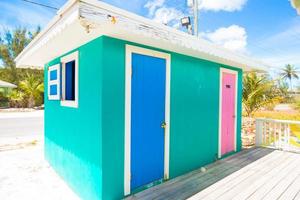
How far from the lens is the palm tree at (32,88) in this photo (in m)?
19.4

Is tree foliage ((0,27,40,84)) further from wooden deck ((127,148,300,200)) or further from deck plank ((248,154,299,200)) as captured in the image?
deck plank ((248,154,299,200))

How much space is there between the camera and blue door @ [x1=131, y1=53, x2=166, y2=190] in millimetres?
3121

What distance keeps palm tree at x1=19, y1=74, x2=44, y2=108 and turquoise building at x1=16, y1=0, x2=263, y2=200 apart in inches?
681

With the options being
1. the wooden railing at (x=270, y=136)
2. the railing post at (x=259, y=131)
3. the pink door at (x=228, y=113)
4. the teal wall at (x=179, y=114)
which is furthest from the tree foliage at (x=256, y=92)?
the pink door at (x=228, y=113)

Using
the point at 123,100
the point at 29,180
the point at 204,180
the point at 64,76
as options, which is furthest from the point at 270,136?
the point at 29,180

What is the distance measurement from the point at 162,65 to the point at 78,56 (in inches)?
57.6

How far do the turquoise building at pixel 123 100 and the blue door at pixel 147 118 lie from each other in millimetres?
16

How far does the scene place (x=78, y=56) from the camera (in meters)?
3.28

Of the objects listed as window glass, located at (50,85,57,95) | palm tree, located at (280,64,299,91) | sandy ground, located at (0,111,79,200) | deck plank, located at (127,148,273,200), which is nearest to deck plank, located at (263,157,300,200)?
deck plank, located at (127,148,273,200)

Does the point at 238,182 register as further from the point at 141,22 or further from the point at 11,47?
the point at 11,47

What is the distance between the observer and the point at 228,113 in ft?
17.7

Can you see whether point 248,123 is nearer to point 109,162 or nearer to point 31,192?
point 109,162

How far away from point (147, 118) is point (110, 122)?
0.74 m

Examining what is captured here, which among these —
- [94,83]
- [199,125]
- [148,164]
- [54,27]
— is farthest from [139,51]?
[199,125]
